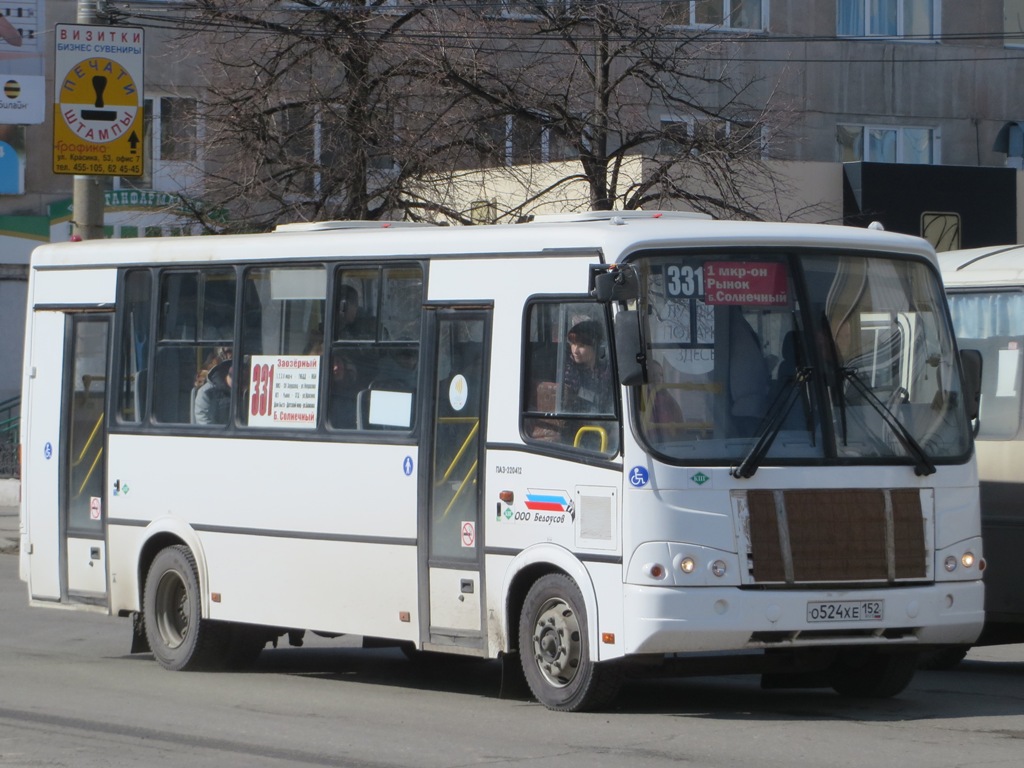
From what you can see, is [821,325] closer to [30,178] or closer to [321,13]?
[321,13]

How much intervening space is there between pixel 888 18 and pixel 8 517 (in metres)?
19.2

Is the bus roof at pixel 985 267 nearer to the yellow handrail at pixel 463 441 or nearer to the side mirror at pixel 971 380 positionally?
the side mirror at pixel 971 380

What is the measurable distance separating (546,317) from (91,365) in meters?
4.38

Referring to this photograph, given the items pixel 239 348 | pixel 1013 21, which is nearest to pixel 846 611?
pixel 239 348

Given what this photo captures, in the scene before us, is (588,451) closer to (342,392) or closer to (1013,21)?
(342,392)

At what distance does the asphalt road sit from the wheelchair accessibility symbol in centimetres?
120

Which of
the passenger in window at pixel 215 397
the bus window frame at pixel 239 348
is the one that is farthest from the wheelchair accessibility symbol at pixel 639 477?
the passenger in window at pixel 215 397

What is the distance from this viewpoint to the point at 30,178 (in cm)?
3244

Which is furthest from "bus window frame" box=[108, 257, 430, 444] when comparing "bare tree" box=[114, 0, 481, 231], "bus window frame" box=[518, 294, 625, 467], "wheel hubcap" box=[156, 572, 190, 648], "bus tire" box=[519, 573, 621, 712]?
"bare tree" box=[114, 0, 481, 231]

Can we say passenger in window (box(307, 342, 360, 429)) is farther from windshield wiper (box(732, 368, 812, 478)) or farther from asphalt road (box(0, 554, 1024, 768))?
windshield wiper (box(732, 368, 812, 478))

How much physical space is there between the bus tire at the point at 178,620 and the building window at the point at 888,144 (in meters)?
24.6

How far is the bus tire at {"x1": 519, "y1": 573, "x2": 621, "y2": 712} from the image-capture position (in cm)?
940

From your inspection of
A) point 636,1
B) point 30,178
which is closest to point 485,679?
point 636,1

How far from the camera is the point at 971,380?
10.2 metres
